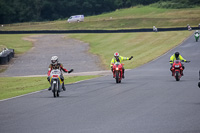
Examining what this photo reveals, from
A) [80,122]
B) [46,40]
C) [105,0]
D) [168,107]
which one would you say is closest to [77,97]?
[168,107]

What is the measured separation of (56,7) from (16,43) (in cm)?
7174

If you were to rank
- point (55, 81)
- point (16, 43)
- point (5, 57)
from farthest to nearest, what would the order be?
point (16, 43), point (5, 57), point (55, 81)

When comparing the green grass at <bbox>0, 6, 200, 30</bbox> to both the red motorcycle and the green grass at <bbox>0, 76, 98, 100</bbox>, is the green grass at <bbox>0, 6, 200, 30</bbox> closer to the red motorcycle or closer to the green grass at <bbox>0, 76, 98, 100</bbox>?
the green grass at <bbox>0, 76, 98, 100</bbox>

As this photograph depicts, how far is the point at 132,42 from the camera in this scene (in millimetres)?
59188

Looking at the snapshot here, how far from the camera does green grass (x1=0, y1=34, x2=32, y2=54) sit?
58750 mm

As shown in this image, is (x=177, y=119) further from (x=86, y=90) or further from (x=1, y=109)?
(x=86, y=90)

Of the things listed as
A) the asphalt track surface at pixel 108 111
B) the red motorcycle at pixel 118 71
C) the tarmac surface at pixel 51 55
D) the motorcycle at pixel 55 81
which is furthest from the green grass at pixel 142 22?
the motorcycle at pixel 55 81

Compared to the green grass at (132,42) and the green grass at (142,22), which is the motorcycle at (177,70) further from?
the green grass at (142,22)

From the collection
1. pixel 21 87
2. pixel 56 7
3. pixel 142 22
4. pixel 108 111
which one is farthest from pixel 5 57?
pixel 56 7

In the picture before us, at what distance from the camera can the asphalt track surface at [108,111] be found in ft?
33.2

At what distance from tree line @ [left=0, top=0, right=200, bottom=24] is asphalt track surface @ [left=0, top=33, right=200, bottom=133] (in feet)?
353

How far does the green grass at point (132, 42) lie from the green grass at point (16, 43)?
8357mm

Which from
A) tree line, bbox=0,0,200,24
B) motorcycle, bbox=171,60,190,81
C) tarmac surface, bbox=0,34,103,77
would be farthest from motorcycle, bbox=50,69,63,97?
tree line, bbox=0,0,200,24

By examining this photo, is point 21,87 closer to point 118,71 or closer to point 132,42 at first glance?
point 118,71
